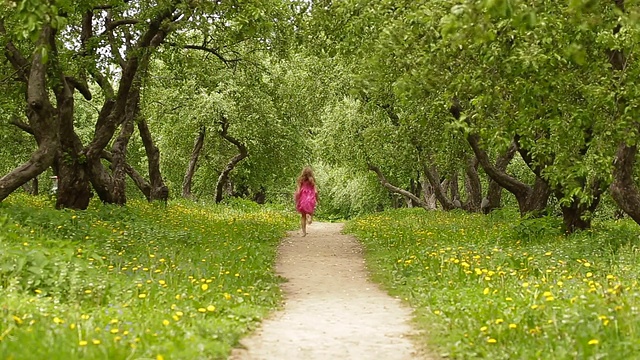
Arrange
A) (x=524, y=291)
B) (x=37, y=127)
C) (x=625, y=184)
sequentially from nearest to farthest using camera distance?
(x=524, y=291)
(x=625, y=184)
(x=37, y=127)

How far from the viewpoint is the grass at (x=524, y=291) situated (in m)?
6.00

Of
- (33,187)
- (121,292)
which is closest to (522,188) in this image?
(121,292)

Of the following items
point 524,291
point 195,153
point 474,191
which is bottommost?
point 524,291

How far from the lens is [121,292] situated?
7.83m

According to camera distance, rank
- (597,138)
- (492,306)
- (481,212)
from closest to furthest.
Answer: (492,306)
(597,138)
(481,212)

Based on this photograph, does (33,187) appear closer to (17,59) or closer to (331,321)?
(17,59)

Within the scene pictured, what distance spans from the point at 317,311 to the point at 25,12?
17.2 feet

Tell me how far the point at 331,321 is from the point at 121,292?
102 inches

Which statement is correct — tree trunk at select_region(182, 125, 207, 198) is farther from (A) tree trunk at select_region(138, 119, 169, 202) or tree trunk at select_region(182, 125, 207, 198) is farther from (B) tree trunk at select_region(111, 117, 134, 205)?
(B) tree trunk at select_region(111, 117, 134, 205)

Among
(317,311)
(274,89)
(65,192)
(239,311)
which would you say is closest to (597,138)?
(317,311)

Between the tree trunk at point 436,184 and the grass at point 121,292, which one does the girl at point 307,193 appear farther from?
the tree trunk at point 436,184

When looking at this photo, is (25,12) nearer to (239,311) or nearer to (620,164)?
(239,311)

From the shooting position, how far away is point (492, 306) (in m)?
7.48

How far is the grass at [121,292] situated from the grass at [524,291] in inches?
89.2
